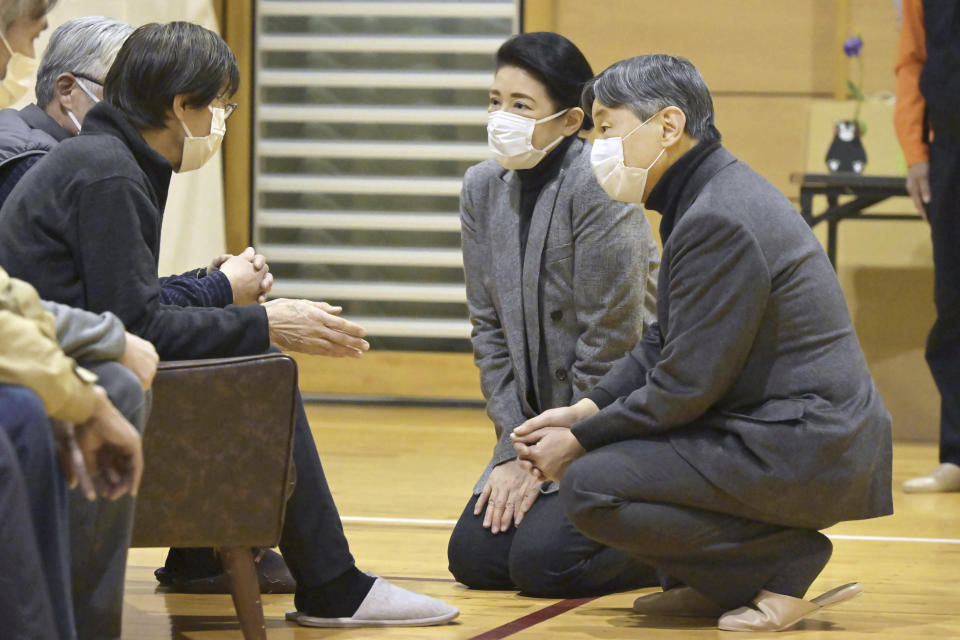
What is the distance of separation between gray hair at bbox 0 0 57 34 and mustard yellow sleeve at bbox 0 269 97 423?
0.69m

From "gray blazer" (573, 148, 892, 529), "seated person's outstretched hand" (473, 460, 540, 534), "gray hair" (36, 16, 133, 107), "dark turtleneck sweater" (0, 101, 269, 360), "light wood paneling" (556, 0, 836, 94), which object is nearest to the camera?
"dark turtleneck sweater" (0, 101, 269, 360)

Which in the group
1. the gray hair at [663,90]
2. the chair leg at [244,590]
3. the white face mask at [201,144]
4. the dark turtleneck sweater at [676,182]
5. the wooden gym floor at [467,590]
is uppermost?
the gray hair at [663,90]

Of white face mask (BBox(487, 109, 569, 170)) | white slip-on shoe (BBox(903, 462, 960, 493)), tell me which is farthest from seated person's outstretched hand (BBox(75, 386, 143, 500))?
white slip-on shoe (BBox(903, 462, 960, 493))

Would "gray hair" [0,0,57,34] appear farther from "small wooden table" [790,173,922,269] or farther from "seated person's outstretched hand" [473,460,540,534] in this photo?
"small wooden table" [790,173,922,269]

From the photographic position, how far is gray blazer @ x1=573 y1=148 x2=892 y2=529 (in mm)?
2291

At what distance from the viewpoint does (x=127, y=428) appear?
1.68 meters

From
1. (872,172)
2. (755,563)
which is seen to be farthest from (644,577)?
(872,172)

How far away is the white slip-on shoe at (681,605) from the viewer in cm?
248

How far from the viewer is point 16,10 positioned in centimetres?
216

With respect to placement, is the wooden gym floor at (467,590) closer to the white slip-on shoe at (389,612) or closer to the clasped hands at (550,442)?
the white slip-on shoe at (389,612)

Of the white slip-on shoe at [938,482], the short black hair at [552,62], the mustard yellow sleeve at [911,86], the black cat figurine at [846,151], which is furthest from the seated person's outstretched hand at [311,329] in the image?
the black cat figurine at [846,151]

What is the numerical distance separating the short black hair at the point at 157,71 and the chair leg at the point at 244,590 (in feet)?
2.43

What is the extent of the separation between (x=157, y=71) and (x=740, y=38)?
138 inches

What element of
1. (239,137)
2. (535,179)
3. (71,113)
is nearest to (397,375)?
(239,137)
